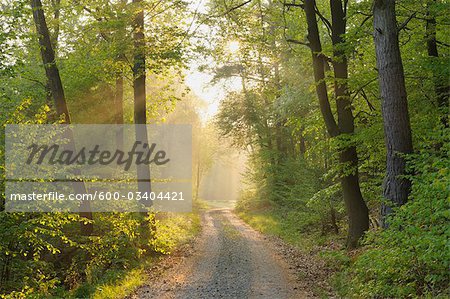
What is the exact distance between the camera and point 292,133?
14.3m

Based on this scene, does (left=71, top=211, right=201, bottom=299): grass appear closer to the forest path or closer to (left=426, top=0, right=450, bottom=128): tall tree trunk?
the forest path

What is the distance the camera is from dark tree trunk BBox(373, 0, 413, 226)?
858cm

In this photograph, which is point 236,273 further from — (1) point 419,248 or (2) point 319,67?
(2) point 319,67

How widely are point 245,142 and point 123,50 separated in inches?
724

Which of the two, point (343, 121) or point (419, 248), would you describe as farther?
point (343, 121)

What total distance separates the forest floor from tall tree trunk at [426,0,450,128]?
5203mm

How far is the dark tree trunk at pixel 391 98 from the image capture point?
338 inches

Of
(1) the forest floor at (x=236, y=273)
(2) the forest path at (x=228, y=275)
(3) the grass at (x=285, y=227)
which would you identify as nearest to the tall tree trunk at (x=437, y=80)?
(1) the forest floor at (x=236, y=273)

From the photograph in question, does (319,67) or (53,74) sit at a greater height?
(53,74)

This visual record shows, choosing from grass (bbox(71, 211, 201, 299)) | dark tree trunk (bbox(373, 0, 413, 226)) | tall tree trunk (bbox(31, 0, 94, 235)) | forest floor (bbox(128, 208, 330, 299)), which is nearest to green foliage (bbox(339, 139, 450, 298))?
dark tree trunk (bbox(373, 0, 413, 226))

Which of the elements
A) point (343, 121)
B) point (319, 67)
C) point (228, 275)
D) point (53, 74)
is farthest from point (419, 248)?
point (53, 74)

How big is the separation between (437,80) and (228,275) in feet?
25.3

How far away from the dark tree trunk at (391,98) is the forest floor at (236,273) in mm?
2916

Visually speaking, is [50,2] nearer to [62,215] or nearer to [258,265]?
[62,215]
